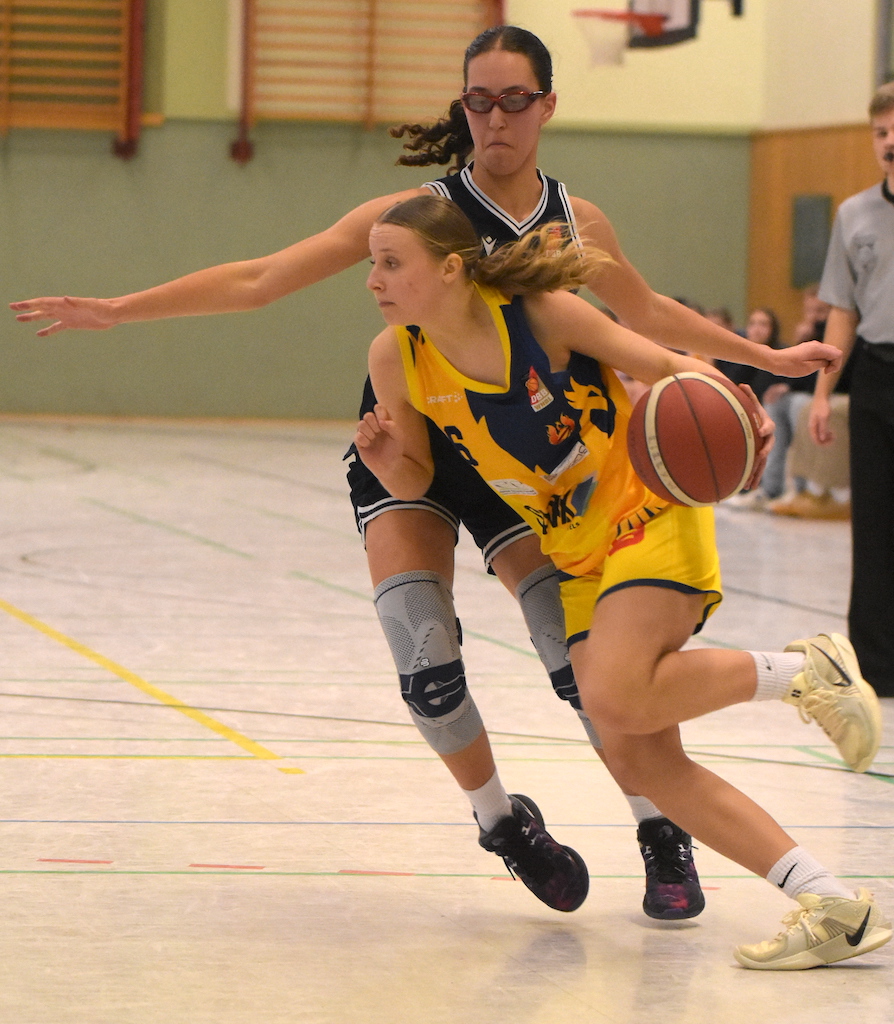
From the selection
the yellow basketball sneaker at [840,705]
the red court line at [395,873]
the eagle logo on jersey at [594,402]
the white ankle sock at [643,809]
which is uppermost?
the eagle logo on jersey at [594,402]

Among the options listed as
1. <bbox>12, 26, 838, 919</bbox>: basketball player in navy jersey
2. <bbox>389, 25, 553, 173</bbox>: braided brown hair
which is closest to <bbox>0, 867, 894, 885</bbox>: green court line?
<bbox>12, 26, 838, 919</bbox>: basketball player in navy jersey

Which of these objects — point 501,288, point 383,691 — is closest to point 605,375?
point 501,288

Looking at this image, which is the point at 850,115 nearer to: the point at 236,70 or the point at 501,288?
the point at 236,70

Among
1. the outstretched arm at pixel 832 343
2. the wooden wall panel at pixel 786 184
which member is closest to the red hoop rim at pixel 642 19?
the wooden wall panel at pixel 786 184

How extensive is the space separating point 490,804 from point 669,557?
637 mm

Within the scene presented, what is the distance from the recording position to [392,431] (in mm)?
2740

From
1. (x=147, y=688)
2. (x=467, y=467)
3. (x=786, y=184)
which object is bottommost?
(x=147, y=688)

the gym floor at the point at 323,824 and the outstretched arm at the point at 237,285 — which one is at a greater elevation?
the outstretched arm at the point at 237,285

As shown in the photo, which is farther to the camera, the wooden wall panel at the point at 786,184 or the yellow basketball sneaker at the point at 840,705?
the wooden wall panel at the point at 786,184

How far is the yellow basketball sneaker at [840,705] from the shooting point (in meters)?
2.60

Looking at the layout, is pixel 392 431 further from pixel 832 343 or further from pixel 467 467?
pixel 832 343

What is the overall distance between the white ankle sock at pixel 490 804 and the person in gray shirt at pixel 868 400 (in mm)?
2139

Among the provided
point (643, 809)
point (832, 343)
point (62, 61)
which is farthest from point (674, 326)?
point (62, 61)

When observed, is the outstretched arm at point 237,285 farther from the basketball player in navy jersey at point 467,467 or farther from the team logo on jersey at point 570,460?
the team logo on jersey at point 570,460
